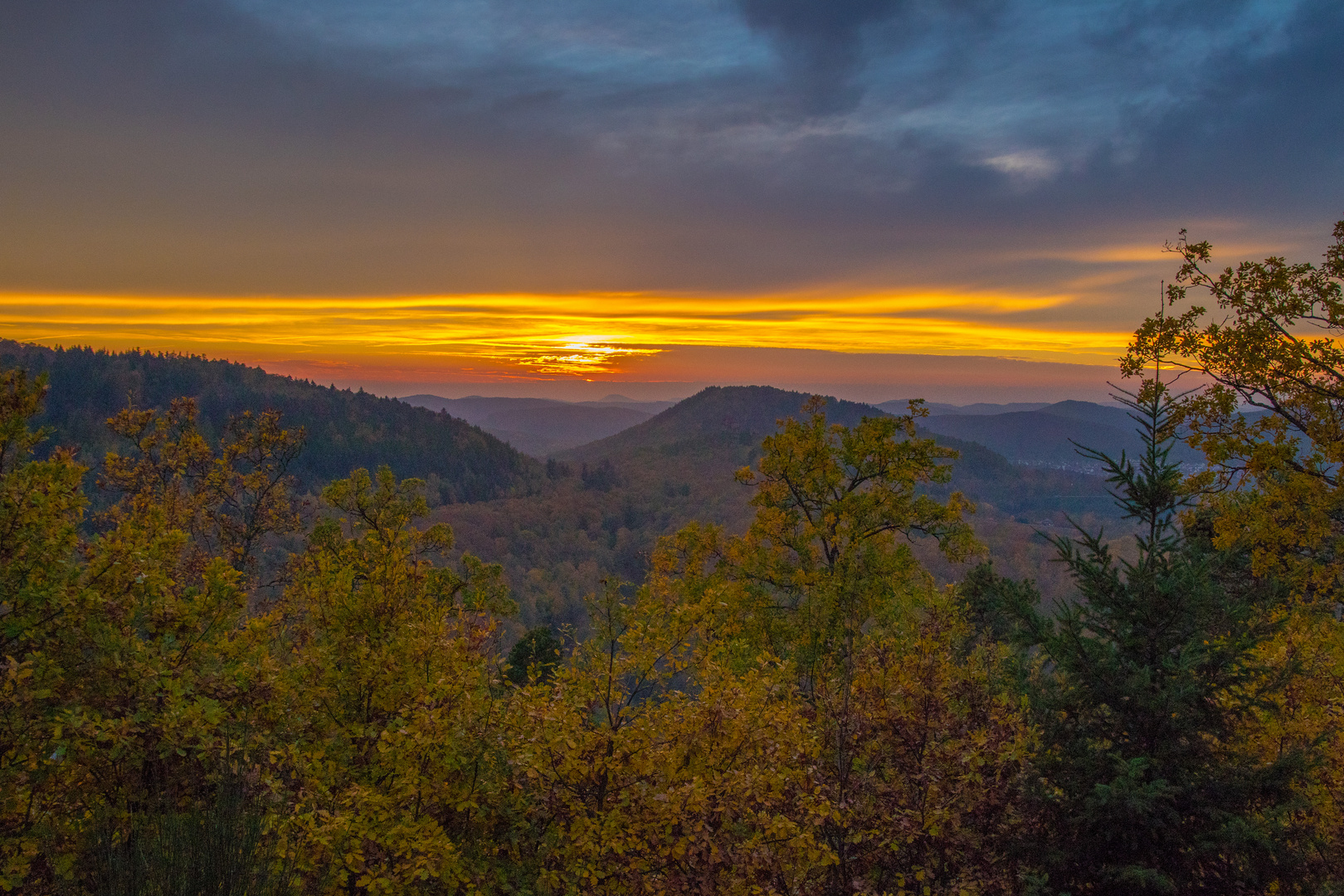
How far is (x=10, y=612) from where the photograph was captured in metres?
7.56

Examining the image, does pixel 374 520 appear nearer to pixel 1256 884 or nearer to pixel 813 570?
pixel 813 570

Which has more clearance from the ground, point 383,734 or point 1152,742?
point 1152,742

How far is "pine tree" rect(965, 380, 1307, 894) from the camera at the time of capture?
296 inches

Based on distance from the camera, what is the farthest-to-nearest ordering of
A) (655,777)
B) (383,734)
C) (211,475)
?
(211,475)
(655,777)
(383,734)

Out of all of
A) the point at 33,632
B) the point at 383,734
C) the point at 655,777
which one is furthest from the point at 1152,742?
the point at 33,632

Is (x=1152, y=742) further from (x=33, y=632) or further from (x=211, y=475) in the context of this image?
(x=211, y=475)

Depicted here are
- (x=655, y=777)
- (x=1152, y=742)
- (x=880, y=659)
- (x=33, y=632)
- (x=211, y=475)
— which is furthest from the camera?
(x=211, y=475)

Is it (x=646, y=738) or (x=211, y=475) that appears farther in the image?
(x=211, y=475)

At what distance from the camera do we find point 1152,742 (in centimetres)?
796

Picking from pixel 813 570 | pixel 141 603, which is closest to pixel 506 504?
pixel 813 570

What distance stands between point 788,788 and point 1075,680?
3843mm

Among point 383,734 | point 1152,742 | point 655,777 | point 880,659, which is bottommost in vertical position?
point 880,659

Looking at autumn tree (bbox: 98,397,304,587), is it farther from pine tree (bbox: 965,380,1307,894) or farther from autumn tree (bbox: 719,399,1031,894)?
pine tree (bbox: 965,380,1307,894)

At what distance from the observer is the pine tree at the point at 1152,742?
296 inches
